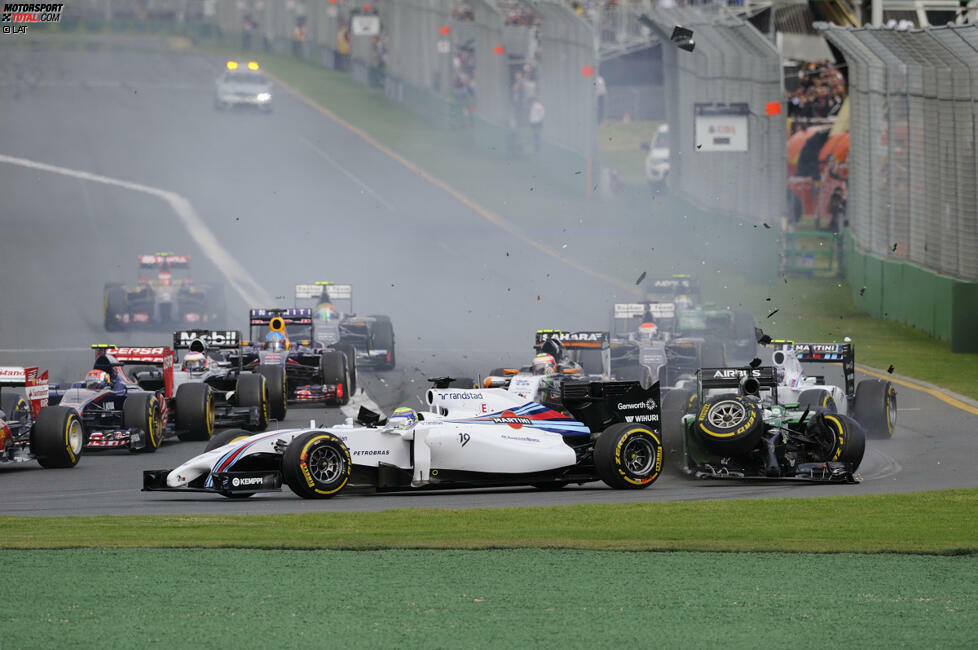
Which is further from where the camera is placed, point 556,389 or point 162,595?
point 556,389

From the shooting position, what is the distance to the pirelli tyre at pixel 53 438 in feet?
68.2

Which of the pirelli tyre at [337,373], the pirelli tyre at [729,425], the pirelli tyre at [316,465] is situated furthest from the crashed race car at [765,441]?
the pirelli tyre at [337,373]

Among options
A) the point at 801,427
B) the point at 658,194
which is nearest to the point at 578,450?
the point at 801,427

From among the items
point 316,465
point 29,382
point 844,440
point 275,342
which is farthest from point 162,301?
point 844,440

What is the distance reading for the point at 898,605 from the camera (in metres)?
12.3

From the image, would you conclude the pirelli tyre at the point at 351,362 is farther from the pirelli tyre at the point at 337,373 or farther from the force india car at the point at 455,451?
the force india car at the point at 455,451

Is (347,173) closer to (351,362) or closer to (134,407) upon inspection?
(351,362)

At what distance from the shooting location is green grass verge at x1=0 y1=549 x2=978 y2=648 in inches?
450

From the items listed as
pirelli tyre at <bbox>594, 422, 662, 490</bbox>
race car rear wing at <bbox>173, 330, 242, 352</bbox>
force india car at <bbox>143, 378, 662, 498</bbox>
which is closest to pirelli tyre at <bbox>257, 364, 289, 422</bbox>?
race car rear wing at <bbox>173, 330, 242, 352</bbox>

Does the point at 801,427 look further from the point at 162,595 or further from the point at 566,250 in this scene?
the point at 566,250

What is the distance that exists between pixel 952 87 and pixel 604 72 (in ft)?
107

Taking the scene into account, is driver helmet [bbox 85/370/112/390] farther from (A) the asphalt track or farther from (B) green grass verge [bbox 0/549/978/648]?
(B) green grass verge [bbox 0/549/978/648]

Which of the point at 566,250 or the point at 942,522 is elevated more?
the point at 566,250

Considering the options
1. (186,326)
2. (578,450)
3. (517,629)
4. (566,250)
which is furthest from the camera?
(566,250)
